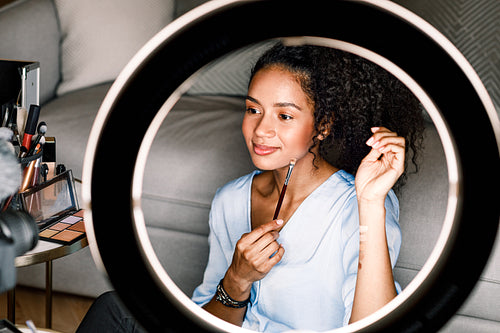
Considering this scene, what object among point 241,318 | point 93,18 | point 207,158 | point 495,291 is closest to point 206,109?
point 207,158

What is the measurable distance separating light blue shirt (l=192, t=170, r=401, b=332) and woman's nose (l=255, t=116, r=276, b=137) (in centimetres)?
8

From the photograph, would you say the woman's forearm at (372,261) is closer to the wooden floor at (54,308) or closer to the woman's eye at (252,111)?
the woman's eye at (252,111)

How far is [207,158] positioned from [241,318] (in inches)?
13.1

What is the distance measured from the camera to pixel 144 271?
0.23 meters

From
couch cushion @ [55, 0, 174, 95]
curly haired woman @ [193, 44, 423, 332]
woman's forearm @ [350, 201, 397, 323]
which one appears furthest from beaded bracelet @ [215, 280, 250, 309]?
couch cushion @ [55, 0, 174, 95]

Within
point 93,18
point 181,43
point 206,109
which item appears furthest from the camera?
point 93,18

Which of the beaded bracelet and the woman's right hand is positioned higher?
the woman's right hand

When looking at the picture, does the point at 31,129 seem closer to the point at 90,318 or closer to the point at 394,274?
the point at 90,318

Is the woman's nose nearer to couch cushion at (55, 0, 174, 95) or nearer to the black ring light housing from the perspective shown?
the black ring light housing

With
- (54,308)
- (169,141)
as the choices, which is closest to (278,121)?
(169,141)

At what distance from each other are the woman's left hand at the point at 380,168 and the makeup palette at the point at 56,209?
0.54m

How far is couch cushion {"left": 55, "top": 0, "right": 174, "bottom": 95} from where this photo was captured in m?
1.19

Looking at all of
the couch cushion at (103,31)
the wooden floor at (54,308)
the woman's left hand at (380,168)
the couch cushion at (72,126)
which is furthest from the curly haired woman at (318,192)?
the couch cushion at (103,31)

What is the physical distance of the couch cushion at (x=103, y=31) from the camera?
1.19 metres
